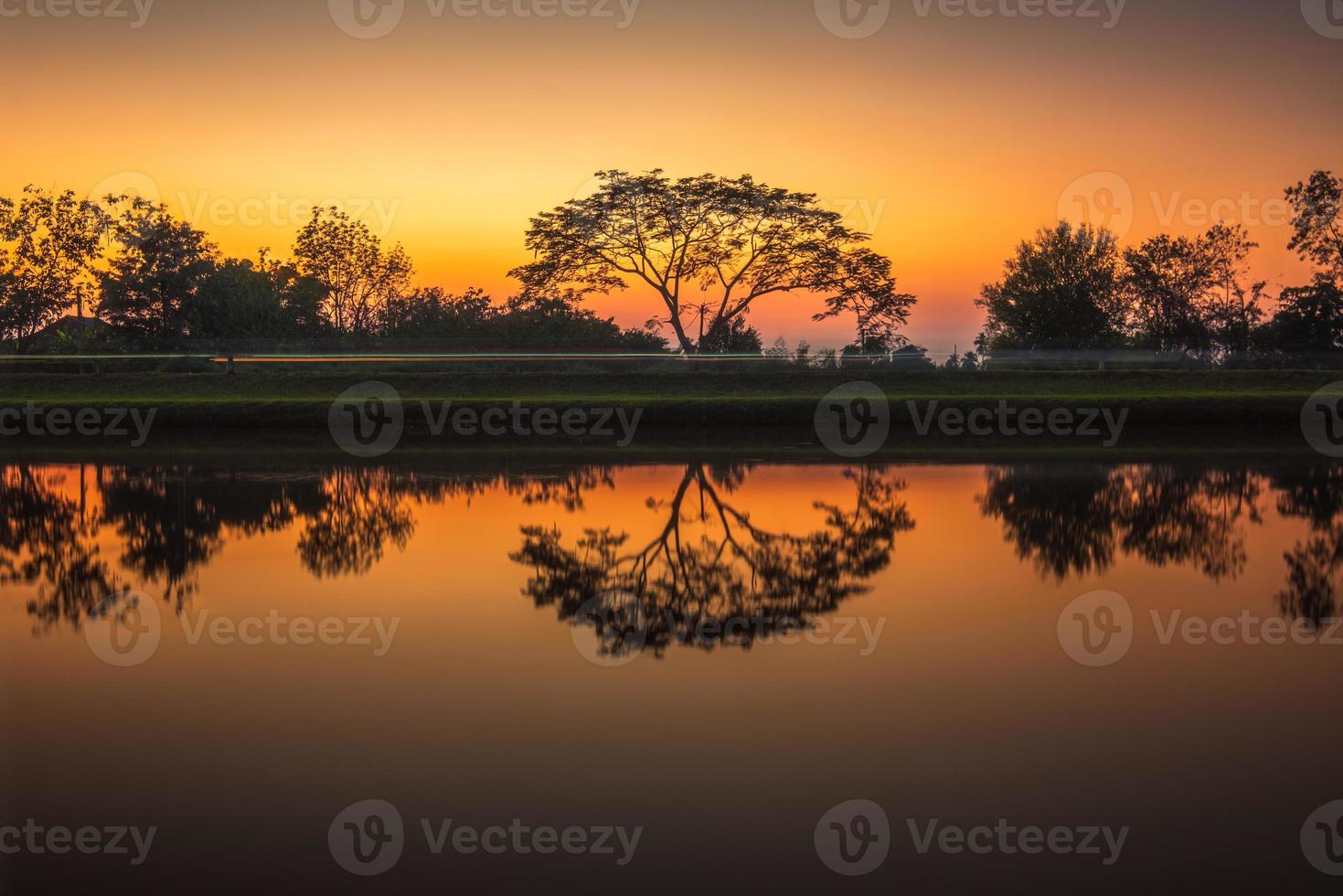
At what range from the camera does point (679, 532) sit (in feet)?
42.5

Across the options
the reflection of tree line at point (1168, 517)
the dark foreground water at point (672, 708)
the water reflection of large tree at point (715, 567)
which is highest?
the reflection of tree line at point (1168, 517)

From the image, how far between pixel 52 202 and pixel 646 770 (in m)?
49.7

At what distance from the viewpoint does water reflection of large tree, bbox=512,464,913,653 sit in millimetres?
8914

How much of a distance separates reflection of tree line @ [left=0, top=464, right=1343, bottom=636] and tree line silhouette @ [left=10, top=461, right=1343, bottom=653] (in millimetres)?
39

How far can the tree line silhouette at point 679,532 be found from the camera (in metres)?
9.77

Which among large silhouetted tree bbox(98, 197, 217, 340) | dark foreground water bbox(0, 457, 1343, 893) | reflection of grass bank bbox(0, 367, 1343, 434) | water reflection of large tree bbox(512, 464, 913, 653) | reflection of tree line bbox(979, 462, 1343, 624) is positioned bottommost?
dark foreground water bbox(0, 457, 1343, 893)

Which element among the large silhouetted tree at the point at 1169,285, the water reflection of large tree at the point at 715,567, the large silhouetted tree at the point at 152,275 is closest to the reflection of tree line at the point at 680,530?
the water reflection of large tree at the point at 715,567

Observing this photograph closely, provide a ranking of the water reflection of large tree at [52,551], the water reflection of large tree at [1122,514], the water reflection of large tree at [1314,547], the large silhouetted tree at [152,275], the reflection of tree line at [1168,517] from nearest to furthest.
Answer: the water reflection of large tree at [1314,547] < the water reflection of large tree at [52,551] < the reflection of tree line at [1168,517] < the water reflection of large tree at [1122,514] < the large silhouetted tree at [152,275]

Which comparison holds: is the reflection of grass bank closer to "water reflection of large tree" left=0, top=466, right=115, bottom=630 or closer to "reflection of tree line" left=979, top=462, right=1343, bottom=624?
"reflection of tree line" left=979, top=462, right=1343, bottom=624

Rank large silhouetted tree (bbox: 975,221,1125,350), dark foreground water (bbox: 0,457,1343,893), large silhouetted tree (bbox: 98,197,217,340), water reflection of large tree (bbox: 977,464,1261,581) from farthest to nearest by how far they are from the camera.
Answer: large silhouetted tree (bbox: 975,221,1125,350) < large silhouetted tree (bbox: 98,197,217,340) < water reflection of large tree (bbox: 977,464,1261,581) < dark foreground water (bbox: 0,457,1343,893)

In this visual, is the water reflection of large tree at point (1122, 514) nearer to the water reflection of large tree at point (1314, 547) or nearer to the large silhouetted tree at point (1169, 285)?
the water reflection of large tree at point (1314, 547)

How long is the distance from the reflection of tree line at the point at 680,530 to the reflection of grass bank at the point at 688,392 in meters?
10.8

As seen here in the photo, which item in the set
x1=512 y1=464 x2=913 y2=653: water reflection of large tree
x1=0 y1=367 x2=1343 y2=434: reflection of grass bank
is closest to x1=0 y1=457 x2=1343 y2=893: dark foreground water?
x1=512 y1=464 x2=913 y2=653: water reflection of large tree

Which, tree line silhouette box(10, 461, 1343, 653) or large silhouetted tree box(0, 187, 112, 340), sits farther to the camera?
large silhouetted tree box(0, 187, 112, 340)
